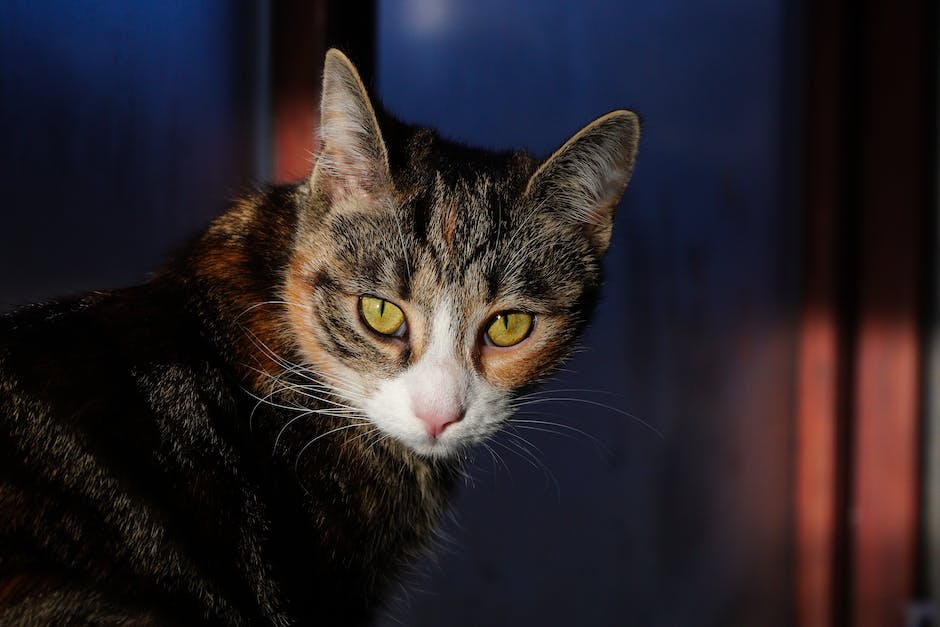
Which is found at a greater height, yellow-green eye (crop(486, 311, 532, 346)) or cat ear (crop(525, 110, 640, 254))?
cat ear (crop(525, 110, 640, 254))

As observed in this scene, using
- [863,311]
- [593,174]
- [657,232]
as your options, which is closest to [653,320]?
[657,232]

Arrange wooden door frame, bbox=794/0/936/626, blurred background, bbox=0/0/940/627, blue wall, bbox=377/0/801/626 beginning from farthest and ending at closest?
wooden door frame, bbox=794/0/936/626
blue wall, bbox=377/0/801/626
blurred background, bbox=0/0/940/627

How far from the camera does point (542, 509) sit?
197 cm

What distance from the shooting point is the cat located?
0.83 meters

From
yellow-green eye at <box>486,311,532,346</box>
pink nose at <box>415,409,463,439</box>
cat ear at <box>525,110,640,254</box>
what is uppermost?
cat ear at <box>525,110,640,254</box>

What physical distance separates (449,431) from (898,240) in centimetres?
199

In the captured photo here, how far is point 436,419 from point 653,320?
1.34 m

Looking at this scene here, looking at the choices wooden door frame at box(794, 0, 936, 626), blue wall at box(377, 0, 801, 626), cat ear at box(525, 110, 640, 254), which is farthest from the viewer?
wooden door frame at box(794, 0, 936, 626)

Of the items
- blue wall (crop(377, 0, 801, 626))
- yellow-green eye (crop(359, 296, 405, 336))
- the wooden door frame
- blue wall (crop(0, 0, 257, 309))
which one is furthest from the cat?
the wooden door frame

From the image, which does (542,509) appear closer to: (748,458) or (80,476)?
(748,458)

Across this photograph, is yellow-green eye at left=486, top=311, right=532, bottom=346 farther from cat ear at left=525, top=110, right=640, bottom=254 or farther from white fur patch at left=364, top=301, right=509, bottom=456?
cat ear at left=525, top=110, right=640, bottom=254

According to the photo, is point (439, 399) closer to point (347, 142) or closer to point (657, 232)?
point (347, 142)

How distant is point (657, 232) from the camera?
7.13 ft

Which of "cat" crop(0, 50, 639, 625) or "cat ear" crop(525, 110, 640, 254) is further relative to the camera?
"cat ear" crop(525, 110, 640, 254)
